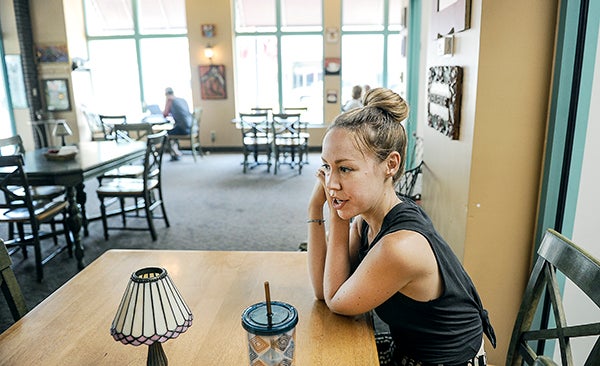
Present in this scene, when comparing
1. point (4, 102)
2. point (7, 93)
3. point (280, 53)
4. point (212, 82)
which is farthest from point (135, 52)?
point (280, 53)

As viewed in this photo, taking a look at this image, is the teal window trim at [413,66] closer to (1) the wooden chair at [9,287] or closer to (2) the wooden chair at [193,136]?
(1) the wooden chair at [9,287]

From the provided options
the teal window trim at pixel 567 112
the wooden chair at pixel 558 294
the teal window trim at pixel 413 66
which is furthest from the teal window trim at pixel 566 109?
the teal window trim at pixel 413 66

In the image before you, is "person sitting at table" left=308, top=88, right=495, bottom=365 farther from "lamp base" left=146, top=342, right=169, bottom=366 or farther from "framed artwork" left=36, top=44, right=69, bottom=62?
"framed artwork" left=36, top=44, right=69, bottom=62

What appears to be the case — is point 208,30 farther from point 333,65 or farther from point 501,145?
point 501,145

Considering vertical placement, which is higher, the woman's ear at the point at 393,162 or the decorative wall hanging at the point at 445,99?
the decorative wall hanging at the point at 445,99

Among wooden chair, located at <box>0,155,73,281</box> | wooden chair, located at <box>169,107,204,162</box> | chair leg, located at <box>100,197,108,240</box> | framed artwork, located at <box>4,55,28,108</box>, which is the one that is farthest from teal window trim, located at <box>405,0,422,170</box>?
framed artwork, located at <box>4,55,28,108</box>

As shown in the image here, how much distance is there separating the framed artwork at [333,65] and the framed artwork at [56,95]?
16.2ft

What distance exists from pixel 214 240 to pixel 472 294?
3.00 metres

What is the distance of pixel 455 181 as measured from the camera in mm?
2184

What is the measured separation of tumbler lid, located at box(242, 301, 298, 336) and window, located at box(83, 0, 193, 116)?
8.56m

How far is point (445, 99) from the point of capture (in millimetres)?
2277

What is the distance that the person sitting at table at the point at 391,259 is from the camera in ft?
3.59

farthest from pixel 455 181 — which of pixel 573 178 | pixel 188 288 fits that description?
pixel 188 288

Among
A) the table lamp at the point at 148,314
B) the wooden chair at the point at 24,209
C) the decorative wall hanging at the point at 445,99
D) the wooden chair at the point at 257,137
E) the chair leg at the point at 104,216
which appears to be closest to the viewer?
the table lamp at the point at 148,314
